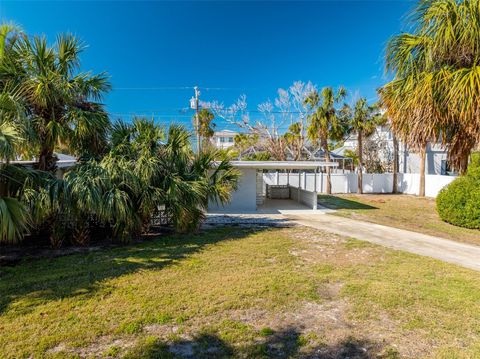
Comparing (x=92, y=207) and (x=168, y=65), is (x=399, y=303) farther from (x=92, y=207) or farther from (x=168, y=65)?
(x=168, y=65)

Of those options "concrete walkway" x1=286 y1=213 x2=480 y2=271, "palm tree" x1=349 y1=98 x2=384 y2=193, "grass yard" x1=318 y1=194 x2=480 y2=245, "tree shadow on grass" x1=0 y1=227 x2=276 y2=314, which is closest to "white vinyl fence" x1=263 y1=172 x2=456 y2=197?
"palm tree" x1=349 y1=98 x2=384 y2=193

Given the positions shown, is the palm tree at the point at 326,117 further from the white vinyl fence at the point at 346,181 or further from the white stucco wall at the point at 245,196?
the white stucco wall at the point at 245,196

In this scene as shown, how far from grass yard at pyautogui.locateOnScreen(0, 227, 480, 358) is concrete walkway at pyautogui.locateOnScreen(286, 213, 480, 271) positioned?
74 centimetres

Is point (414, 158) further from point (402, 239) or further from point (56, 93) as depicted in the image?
point (56, 93)

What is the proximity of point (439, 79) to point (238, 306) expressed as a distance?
25.9ft

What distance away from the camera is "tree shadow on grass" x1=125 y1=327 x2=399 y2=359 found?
2.75 metres

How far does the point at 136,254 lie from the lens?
6.07 metres

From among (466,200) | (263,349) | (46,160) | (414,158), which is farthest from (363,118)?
(263,349)

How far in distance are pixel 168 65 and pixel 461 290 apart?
20689 mm

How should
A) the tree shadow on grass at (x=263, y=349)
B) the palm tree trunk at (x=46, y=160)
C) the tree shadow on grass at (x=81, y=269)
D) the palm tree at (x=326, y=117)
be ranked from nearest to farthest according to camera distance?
the tree shadow on grass at (x=263, y=349) < the tree shadow on grass at (x=81, y=269) < the palm tree trunk at (x=46, y=160) < the palm tree at (x=326, y=117)

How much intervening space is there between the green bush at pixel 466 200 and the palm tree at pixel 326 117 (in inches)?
346

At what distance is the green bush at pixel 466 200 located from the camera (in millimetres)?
8680

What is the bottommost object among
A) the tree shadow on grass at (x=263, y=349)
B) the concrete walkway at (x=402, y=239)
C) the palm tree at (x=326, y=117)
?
the tree shadow on grass at (x=263, y=349)

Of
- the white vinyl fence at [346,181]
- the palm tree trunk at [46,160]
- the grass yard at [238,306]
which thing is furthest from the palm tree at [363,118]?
the palm tree trunk at [46,160]
